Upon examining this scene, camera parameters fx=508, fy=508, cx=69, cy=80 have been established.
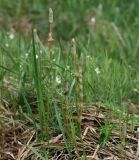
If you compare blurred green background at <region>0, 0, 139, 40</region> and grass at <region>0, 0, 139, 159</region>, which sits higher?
blurred green background at <region>0, 0, 139, 40</region>

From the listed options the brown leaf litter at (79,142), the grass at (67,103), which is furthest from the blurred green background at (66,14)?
the brown leaf litter at (79,142)

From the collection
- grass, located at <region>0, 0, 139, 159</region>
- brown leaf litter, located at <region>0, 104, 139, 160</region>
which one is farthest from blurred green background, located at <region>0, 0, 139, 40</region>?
brown leaf litter, located at <region>0, 104, 139, 160</region>

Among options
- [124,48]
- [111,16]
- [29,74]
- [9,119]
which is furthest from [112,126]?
[111,16]

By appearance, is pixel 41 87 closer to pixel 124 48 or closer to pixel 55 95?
pixel 55 95

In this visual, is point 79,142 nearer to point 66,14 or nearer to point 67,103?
point 67,103

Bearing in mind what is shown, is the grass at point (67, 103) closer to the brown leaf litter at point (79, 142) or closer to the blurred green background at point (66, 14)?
the brown leaf litter at point (79, 142)

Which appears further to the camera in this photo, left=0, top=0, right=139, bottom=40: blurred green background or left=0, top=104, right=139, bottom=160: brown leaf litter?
left=0, top=0, right=139, bottom=40: blurred green background

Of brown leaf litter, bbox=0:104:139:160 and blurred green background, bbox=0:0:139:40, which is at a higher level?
blurred green background, bbox=0:0:139:40

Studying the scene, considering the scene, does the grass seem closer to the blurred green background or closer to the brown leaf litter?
the brown leaf litter

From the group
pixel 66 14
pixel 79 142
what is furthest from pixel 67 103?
pixel 66 14
